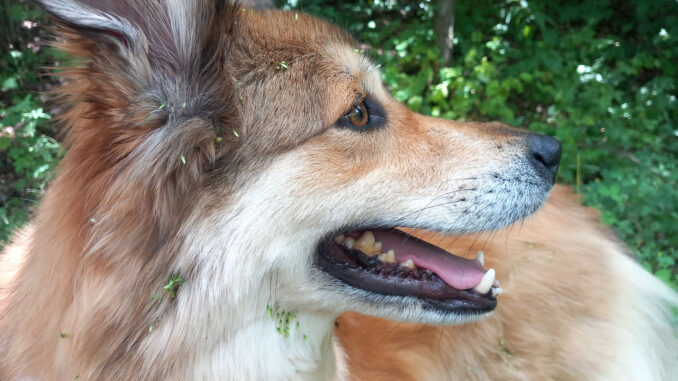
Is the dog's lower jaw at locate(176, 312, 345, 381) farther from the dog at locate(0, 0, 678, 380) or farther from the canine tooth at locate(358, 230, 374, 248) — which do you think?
the canine tooth at locate(358, 230, 374, 248)

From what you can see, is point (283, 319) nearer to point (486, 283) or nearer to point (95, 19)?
point (486, 283)

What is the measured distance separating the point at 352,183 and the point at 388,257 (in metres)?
0.36

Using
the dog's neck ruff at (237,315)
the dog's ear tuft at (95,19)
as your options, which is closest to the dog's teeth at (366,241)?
the dog's neck ruff at (237,315)

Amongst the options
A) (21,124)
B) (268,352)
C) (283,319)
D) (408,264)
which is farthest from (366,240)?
(21,124)

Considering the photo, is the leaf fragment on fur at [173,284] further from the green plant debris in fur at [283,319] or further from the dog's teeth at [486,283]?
the dog's teeth at [486,283]

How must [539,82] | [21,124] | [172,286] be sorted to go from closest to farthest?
1. [172,286]
2. [21,124]
3. [539,82]

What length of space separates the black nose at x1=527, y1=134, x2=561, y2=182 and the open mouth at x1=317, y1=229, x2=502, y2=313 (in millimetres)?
444

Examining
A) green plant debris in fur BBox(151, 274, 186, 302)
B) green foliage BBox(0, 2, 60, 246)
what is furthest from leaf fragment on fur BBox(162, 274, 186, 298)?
green foliage BBox(0, 2, 60, 246)

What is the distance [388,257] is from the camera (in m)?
2.06

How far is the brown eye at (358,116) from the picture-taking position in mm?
1944

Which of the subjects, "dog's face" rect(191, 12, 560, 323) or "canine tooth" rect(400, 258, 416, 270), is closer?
"dog's face" rect(191, 12, 560, 323)

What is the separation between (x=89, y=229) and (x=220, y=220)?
372 millimetres

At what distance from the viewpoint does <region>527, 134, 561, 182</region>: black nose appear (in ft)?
7.07

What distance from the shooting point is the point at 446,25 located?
6.14 m
